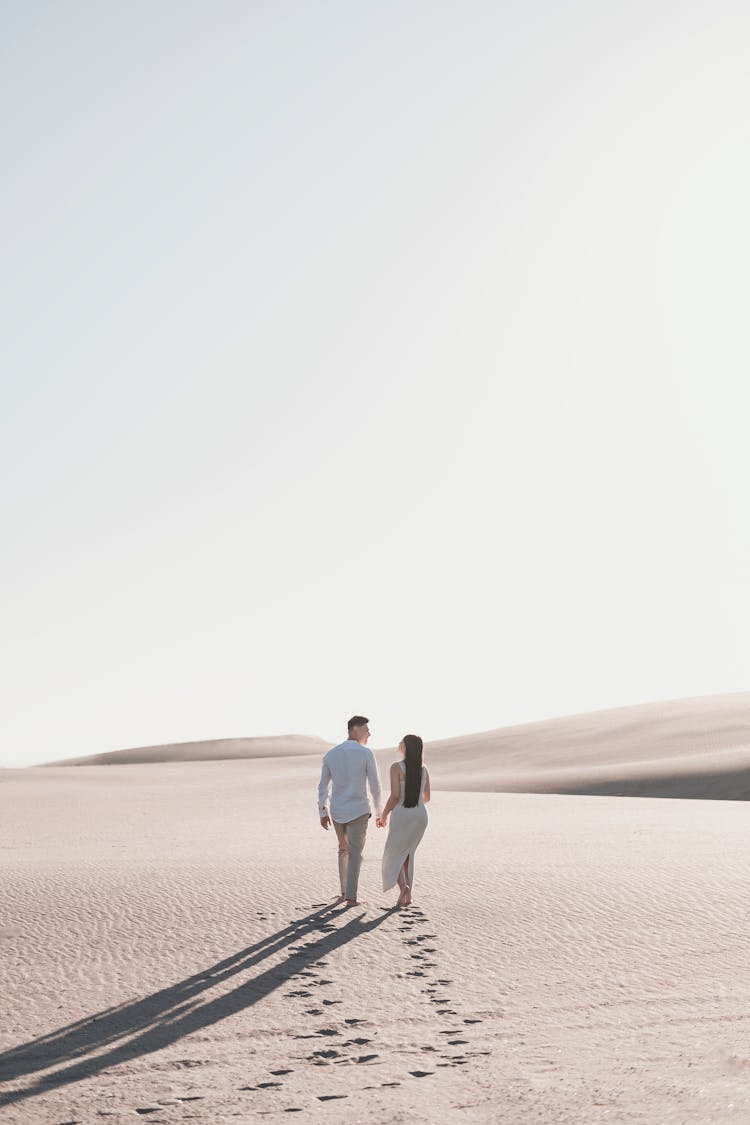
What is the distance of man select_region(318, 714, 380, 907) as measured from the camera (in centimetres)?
895

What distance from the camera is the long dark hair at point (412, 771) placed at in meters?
8.99

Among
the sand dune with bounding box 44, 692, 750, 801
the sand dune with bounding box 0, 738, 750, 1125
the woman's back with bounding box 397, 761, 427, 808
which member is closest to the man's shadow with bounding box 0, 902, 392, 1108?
the sand dune with bounding box 0, 738, 750, 1125

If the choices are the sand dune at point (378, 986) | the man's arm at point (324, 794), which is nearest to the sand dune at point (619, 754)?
the sand dune at point (378, 986)

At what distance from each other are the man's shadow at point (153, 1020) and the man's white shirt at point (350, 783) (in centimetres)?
126

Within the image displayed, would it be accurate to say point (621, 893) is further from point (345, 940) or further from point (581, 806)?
point (581, 806)

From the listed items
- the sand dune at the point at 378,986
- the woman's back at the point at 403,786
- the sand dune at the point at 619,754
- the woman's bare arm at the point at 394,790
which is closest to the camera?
the sand dune at the point at 378,986

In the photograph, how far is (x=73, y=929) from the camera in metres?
8.09

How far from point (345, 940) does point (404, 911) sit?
1.18 metres

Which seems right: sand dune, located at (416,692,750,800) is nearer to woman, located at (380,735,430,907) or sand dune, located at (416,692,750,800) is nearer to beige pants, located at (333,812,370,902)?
woman, located at (380,735,430,907)

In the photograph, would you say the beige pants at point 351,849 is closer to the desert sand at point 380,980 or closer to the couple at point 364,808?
the couple at point 364,808

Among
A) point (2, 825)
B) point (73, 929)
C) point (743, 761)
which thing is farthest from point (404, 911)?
point (743, 761)

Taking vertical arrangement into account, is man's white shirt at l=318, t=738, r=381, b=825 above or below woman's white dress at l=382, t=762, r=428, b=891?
above

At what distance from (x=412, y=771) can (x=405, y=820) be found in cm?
42

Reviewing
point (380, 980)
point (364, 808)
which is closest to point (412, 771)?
point (364, 808)
